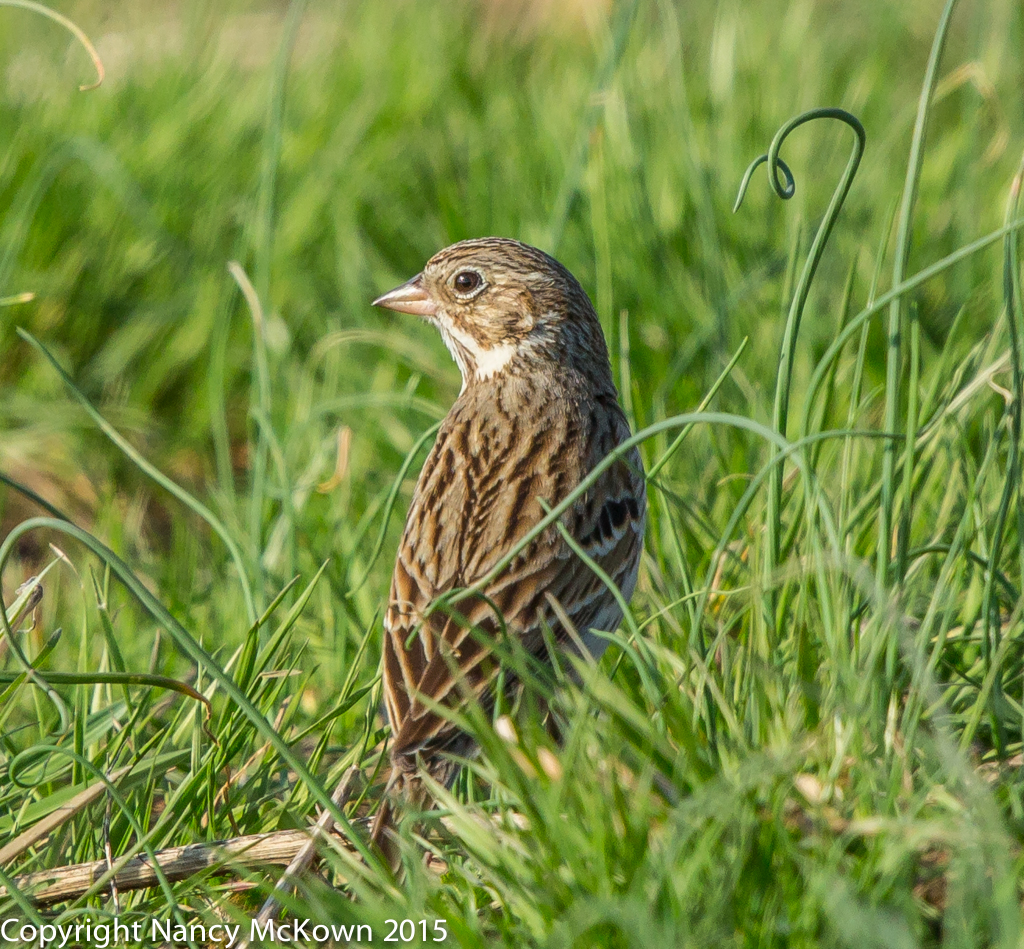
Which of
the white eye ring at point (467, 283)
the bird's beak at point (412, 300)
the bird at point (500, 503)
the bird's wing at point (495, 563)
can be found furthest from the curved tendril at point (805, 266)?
the bird's beak at point (412, 300)

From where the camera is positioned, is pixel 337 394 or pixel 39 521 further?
pixel 337 394

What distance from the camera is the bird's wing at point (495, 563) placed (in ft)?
Result: 8.84

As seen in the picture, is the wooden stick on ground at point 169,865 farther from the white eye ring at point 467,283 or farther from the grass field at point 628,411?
the white eye ring at point 467,283

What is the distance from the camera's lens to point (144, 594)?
2260 millimetres

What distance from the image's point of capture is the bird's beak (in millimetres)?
3750

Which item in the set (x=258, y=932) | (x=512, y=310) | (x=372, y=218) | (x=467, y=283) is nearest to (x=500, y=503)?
(x=512, y=310)

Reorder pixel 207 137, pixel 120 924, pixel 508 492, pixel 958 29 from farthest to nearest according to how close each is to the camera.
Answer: pixel 958 29, pixel 207 137, pixel 508 492, pixel 120 924

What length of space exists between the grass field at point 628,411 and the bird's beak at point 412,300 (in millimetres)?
191

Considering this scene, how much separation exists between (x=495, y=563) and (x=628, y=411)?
0.96 metres

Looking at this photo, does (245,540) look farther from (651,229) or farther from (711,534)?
(651,229)

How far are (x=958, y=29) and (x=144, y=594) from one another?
731 cm

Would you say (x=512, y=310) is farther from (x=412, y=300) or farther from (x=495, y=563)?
(x=495, y=563)

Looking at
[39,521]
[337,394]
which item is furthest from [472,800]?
[337,394]

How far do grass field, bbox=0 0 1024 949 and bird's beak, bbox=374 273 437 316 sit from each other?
191mm
